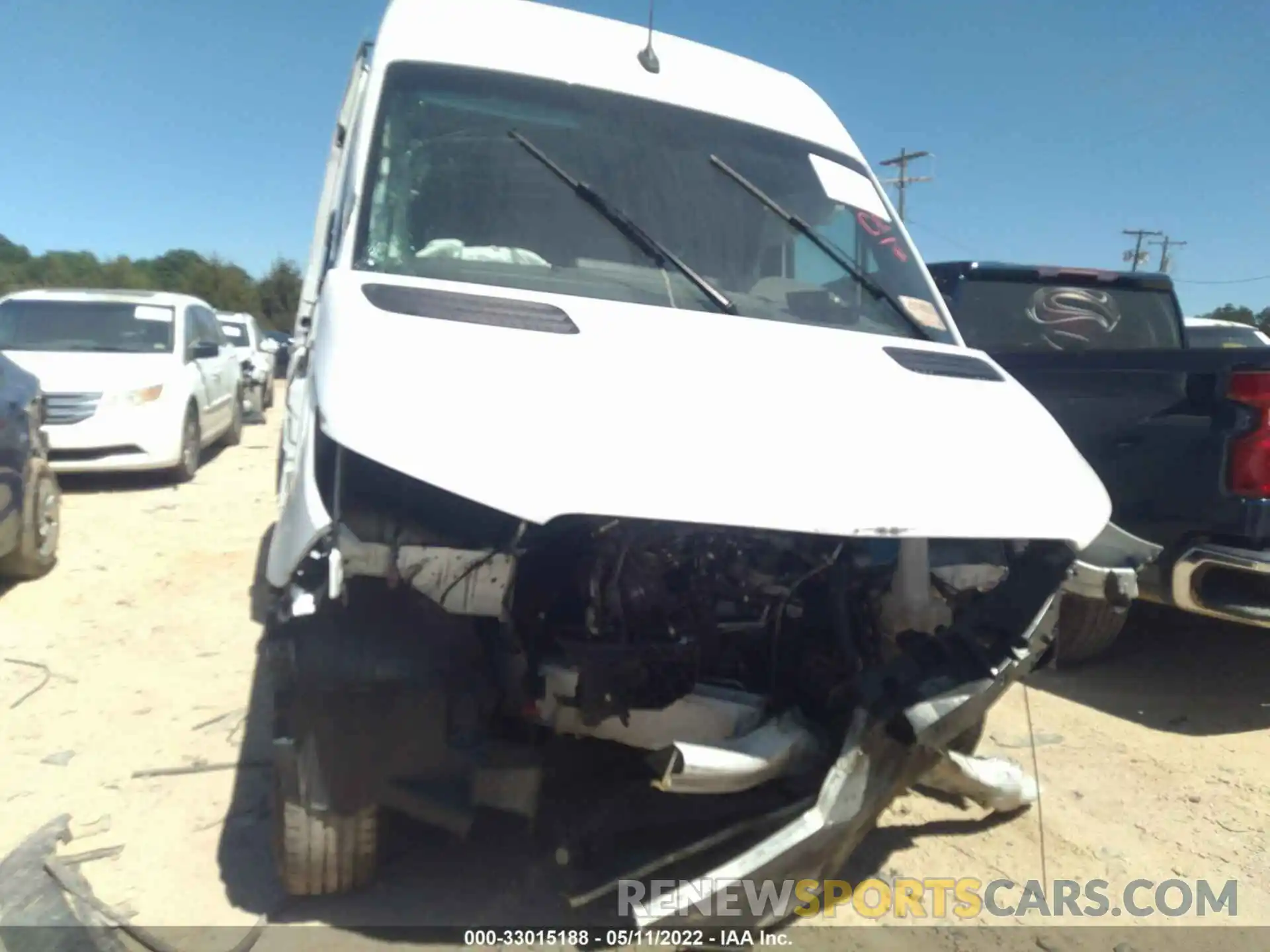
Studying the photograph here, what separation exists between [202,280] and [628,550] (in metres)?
46.9

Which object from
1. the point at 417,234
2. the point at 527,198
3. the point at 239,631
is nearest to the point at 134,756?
the point at 239,631

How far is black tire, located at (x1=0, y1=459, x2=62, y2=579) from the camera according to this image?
5.98 m

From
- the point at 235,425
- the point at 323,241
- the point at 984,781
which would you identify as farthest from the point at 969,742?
the point at 235,425

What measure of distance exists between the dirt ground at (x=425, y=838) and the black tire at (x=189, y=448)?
340cm

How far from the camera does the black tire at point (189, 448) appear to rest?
9.59m

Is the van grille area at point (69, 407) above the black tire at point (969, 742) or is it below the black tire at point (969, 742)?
above

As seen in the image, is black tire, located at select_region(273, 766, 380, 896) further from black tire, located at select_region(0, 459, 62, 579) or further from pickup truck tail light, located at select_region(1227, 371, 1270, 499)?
black tire, located at select_region(0, 459, 62, 579)

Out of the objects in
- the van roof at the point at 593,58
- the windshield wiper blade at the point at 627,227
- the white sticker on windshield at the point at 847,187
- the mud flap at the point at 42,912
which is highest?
the van roof at the point at 593,58

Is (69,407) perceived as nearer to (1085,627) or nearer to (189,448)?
(189,448)

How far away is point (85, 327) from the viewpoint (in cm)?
958

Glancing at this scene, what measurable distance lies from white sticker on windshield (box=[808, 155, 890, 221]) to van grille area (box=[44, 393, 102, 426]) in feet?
23.2

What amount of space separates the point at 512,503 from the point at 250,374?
13961 millimetres

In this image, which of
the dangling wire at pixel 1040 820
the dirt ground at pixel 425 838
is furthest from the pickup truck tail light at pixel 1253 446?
the dangling wire at pixel 1040 820

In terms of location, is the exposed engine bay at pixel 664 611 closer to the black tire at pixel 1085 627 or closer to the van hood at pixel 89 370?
the black tire at pixel 1085 627
